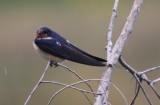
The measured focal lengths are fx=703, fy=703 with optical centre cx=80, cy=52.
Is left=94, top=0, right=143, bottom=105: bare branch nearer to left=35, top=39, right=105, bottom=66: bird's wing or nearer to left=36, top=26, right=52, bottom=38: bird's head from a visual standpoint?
left=35, top=39, right=105, bottom=66: bird's wing

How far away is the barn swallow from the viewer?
109 inches

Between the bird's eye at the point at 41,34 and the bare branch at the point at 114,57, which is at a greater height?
the bird's eye at the point at 41,34

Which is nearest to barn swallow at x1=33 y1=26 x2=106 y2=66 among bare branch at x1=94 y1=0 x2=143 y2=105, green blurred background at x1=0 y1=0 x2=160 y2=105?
bare branch at x1=94 y1=0 x2=143 y2=105

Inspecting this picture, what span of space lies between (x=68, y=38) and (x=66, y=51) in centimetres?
465

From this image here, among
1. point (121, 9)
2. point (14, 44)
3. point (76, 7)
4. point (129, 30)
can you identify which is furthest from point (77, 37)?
point (129, 30)

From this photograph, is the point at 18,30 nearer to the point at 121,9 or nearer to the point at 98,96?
the point at 121,9

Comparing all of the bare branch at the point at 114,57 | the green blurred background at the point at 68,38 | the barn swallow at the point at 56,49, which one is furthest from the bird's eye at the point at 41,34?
the green blurred background at the point at 68,38

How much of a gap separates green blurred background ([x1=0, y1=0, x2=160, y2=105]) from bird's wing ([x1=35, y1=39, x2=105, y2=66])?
7.24ft

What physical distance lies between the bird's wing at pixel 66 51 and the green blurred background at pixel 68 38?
86.9 inches

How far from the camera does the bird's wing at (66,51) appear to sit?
106 inches

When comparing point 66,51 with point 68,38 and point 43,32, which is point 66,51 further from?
point 68,38

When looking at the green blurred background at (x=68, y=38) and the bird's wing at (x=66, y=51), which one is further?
the green blurred background at (x=68, y=38)

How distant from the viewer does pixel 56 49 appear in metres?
3.05

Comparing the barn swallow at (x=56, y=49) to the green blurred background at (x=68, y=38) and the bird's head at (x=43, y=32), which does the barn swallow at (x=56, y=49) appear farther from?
the green blurred background at (x=68, y=38)
